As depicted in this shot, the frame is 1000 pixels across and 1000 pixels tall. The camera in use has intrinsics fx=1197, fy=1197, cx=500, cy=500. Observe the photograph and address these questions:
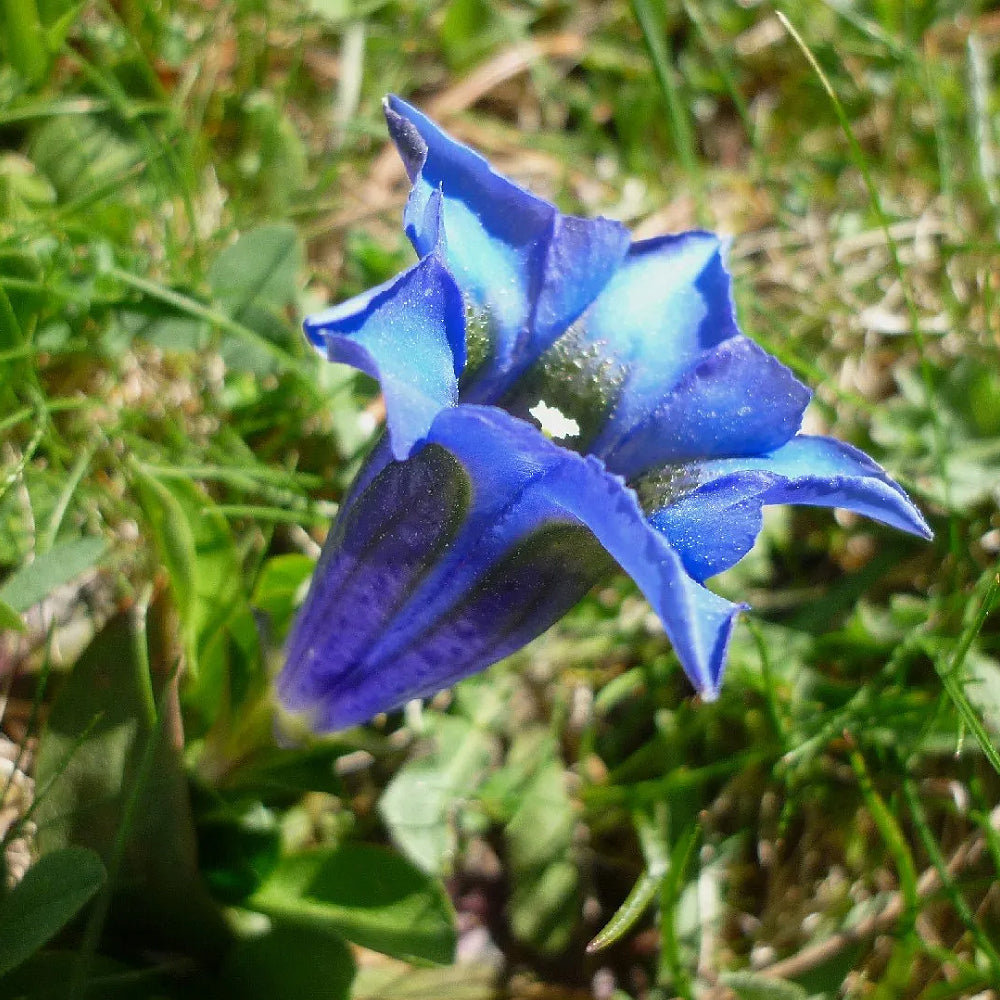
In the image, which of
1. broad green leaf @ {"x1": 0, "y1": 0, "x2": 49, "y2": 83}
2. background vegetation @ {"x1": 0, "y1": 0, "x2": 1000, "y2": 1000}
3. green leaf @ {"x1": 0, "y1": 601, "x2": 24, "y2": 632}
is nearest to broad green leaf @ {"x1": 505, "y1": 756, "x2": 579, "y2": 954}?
background vegetation @ {"x1": 0, "y1": 0, "x2": 1000, "y2": 1000}

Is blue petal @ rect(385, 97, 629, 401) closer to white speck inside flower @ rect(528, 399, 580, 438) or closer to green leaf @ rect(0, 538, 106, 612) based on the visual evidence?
white speck inside flower @ rect(528, 399, 580, 438)

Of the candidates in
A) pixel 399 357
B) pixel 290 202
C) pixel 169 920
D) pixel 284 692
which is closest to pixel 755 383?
pixel 399 357

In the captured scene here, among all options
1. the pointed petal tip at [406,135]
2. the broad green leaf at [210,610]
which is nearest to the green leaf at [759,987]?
the broad green leaf at [210,610]

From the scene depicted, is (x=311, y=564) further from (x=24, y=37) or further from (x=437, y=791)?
(x=24, y=37)

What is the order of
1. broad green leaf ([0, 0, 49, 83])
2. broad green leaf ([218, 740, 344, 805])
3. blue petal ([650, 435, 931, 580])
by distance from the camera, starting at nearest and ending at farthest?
blue petal ([650, 435, 931, 580]) < broad green leaf ([218, 740, 344, 805]) < broad green leaf ([0, 0, 49, 83])

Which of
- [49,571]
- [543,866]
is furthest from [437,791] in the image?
[49,571]

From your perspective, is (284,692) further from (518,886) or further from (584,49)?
(584,49)
